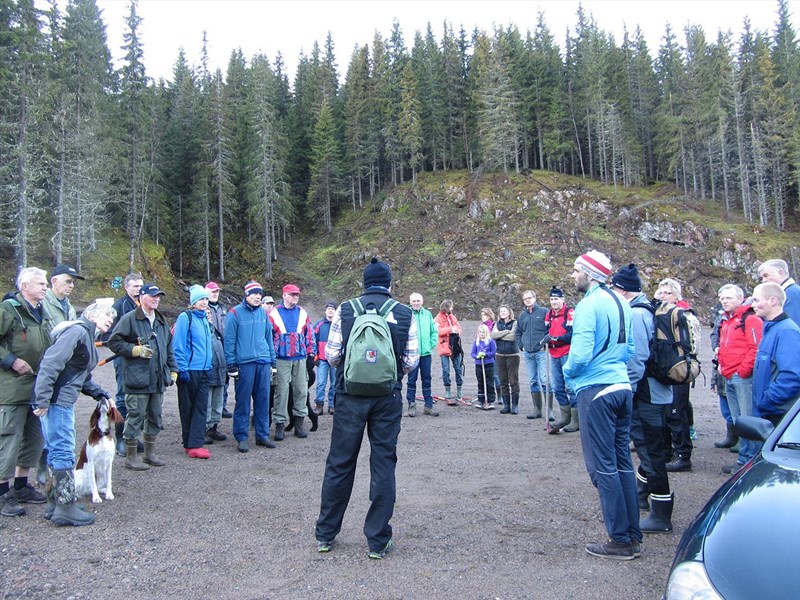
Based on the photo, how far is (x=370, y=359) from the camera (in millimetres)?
4359

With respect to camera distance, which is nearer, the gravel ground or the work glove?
the gravel ground

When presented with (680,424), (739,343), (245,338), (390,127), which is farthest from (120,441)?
(390,127)

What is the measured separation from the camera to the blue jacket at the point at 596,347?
4449mm

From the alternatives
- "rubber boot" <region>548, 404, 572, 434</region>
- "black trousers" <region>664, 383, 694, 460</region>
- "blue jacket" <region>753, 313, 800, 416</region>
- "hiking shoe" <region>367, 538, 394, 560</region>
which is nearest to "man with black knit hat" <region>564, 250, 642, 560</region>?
"blue jacket" <region>753, 313, 800, 416</region>

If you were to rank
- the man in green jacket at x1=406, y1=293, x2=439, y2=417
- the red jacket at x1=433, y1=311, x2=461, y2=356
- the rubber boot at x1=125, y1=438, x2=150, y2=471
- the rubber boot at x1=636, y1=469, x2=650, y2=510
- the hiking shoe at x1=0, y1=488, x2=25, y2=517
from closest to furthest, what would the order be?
the hiking shoe at x1=0, y1=488, x2=25, y2=517 < the rubber boot at x1=636, y1=469, x2=650, y2=510 < the rubber boot at x1=125, y1=438, x2=150, y2=471 < the man in green jacket at x1=406, y1=293, x2=439, y2=417 < the red jacket at x1=433, y1=311, x2=461, y2=356

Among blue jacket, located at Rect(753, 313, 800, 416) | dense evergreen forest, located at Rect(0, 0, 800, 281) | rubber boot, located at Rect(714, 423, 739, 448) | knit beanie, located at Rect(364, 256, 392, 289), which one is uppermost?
dense evergreen forest, located at Rect(0, 0, 800, 281)

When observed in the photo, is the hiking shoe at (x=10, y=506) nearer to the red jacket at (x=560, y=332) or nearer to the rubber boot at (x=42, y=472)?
the rubber boot at (x=42, y=472)

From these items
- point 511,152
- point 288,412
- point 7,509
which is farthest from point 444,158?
point 7,509

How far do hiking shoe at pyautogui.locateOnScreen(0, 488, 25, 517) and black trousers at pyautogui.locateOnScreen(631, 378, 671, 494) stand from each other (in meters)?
5.86

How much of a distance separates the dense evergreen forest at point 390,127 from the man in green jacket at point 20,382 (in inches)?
1229

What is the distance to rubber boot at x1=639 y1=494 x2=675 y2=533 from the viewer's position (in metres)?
4.94

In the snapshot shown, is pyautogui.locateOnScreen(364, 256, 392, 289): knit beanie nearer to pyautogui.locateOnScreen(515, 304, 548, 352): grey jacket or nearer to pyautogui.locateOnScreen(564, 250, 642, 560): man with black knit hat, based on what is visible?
pyautogui.locateOnScreen(564, 250, 642, 560): man with black knit hat

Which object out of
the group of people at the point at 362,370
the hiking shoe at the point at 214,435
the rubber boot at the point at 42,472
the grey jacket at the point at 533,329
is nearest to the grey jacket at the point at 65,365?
the group of people at the point at 362,370

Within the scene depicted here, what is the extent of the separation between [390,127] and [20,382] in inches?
2013
